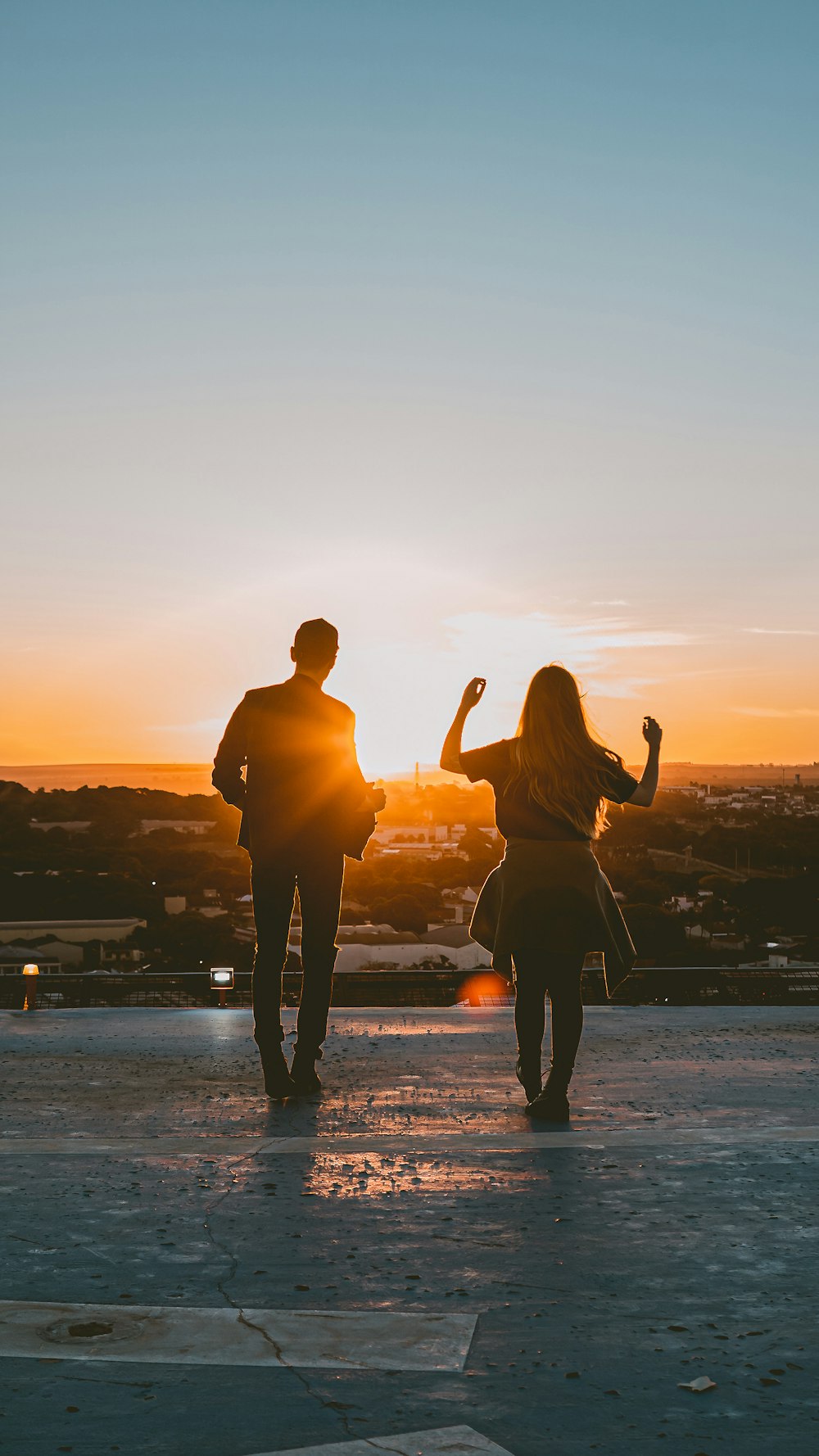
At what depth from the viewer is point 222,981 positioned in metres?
11.3

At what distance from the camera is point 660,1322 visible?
257 centimetres

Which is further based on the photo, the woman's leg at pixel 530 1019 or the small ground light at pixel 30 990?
the small ground light at pixel 30 990

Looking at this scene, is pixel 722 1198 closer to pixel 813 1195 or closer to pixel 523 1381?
pixel 813 1195

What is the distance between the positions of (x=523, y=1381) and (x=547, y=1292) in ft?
1.62

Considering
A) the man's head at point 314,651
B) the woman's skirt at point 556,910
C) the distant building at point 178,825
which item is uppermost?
the man's head at point 314,651

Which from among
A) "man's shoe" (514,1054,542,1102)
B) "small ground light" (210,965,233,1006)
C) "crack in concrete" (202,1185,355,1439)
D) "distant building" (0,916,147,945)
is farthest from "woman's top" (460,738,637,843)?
"distant building" (0,916,147,945)

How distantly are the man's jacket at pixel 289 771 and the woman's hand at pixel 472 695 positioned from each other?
20.3 inches

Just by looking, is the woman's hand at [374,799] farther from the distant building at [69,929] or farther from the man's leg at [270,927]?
the distant building at [69,929]

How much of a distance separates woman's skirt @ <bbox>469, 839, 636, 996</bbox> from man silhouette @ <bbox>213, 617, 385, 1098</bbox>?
0.66 m

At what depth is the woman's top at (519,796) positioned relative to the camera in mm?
5141

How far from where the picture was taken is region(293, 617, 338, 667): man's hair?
560 cm

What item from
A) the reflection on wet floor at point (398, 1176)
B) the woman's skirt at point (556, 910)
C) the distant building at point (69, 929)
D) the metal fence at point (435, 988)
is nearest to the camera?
the reflection on wet floor at point (398, 1176)

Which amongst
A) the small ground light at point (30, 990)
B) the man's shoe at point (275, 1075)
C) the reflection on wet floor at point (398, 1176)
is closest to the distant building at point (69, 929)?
the small ground light at point (30, 990)

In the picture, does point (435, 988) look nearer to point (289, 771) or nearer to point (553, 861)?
point (289, 771)
